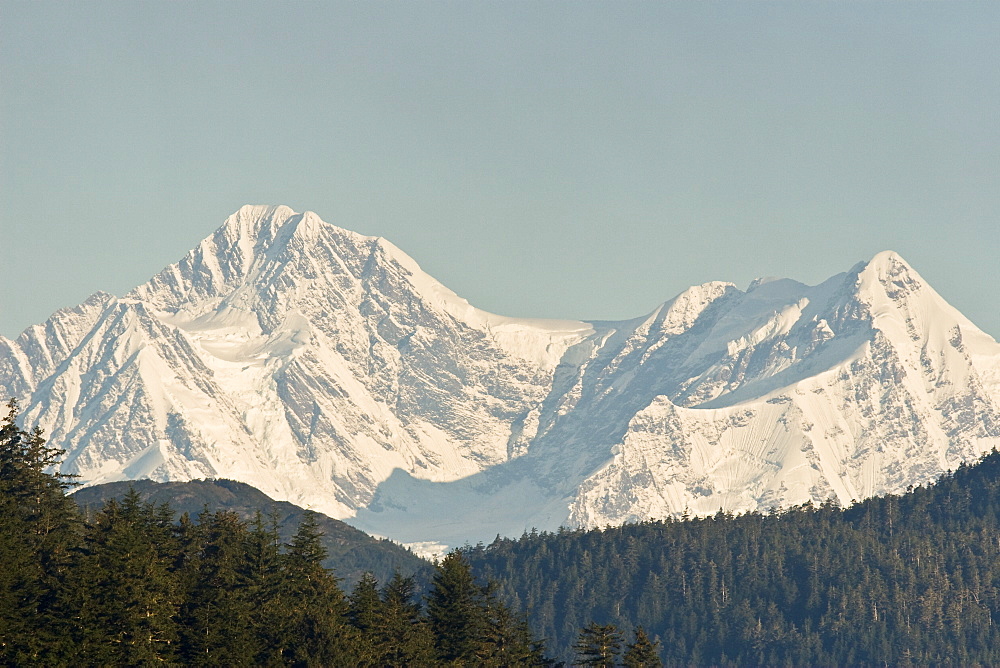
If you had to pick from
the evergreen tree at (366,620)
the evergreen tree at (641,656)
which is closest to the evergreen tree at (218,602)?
the evergreen tree at (366,620)

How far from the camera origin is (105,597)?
133625 mm

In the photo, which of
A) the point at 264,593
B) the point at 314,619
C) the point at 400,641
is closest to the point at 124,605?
the point at 314,619

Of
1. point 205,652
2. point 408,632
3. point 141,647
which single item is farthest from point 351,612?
point 141,647

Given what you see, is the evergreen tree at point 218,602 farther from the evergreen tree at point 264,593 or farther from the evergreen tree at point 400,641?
the evergreen tree at point 400,641

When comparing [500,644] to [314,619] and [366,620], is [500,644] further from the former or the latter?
[314,619]

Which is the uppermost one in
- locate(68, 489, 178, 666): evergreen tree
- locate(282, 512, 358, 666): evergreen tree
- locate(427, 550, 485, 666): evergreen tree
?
locate(427, 550, 485, 666): evergreen tree

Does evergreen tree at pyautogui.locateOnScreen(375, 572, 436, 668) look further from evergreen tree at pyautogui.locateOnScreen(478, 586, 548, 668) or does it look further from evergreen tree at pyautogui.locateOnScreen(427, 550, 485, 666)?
evergreen tree at pyautogui.locateOnScreen(478, 586, 548, 668)

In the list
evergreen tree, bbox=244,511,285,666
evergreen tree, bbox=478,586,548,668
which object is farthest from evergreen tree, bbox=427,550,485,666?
evergreen tree, bbox=244,511,285,666

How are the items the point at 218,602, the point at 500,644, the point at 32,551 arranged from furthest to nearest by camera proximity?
the point at 500,644 < the point at 218,602 < the point at 32,551

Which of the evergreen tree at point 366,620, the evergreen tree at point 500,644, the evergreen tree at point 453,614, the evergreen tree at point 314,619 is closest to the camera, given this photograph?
the evergreen tree at point 314,619

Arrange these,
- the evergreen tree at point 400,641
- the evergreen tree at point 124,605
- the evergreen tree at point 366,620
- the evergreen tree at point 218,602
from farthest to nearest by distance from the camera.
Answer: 1. the evergreen tree at point 400,641
2. the evergreen tree at point 366,620
3. the evergreen tree at point 218,602
4. the evergreen tree at point 124,605

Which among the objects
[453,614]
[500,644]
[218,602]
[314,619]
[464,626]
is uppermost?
[453,614]

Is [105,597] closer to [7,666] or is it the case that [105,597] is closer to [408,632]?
[7,666]

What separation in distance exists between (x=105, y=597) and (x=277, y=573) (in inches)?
1104
